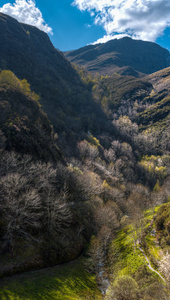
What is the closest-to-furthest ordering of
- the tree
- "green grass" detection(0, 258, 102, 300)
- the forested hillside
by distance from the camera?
"green grass" detection(0, 258, 102, 300), the tree, the forested hillside

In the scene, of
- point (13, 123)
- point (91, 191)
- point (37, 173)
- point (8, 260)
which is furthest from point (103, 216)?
point (13, 123)

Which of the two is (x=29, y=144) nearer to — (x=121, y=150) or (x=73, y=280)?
(x=73, y=280)

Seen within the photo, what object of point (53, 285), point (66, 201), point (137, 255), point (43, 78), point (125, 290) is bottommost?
point (53, 285)

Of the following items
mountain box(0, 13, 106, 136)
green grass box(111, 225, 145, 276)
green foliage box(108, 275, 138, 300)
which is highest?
mountain box(0, 13, 106, 136)

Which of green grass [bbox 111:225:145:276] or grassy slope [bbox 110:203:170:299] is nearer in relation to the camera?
grassy slope [bbox 110:203:170:299]

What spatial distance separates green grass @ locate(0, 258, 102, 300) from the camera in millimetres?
23495

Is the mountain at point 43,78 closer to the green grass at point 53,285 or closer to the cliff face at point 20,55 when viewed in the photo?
the cliff face at point 20,55

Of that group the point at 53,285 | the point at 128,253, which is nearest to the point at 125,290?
the point at 53,285

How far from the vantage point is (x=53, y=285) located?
92.7ft

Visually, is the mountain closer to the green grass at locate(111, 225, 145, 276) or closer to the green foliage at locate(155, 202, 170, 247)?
the green grass at locate(111, 225, 145, 276)

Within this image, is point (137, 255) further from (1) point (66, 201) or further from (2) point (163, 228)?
(1) point (66, 201)

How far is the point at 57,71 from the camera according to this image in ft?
656

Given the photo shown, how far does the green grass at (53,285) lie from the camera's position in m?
23.5

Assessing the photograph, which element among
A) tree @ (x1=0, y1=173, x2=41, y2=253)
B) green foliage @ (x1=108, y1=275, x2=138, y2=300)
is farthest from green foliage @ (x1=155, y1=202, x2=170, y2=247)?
tree @ (x1=0, y1=173, x2=41, y2=253)
